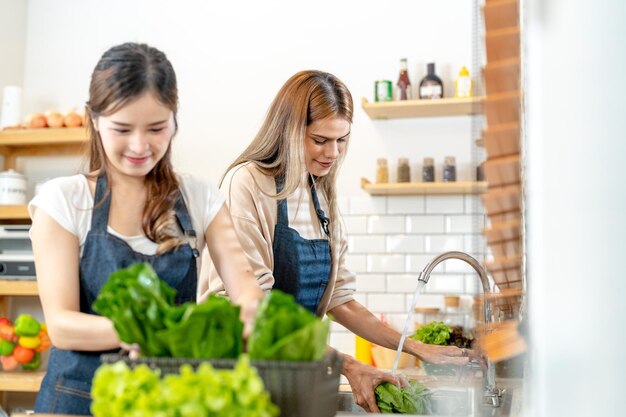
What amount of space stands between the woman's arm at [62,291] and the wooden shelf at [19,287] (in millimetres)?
2692

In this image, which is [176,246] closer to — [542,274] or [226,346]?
[226,346]

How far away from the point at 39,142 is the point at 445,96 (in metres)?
2.08

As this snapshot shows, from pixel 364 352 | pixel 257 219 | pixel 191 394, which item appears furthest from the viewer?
pixel 364 352

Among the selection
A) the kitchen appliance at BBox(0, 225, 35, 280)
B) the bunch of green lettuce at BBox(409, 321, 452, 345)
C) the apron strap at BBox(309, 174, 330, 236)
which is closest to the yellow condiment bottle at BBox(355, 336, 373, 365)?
the bunch of green lettuce at BBox(409, 321, 452, 345)

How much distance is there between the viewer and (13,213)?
12.8 ft

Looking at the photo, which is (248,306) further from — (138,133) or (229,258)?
(138,133)

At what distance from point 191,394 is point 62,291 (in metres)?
0.56

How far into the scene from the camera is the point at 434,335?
8.09ft

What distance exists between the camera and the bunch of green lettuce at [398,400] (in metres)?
1.58

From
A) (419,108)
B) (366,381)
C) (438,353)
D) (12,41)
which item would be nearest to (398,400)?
(366,381)

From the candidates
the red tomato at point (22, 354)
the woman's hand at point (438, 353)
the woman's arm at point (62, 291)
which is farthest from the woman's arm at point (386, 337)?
the red tomato at point (22, 354)

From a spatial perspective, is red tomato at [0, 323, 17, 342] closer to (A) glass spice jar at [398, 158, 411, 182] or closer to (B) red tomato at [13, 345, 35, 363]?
(B) red tomato at [13, 345, 35, 363]

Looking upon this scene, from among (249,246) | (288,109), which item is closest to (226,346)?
(249,246)

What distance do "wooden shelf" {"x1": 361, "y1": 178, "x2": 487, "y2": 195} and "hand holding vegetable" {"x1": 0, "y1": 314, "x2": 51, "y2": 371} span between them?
1678 mm
